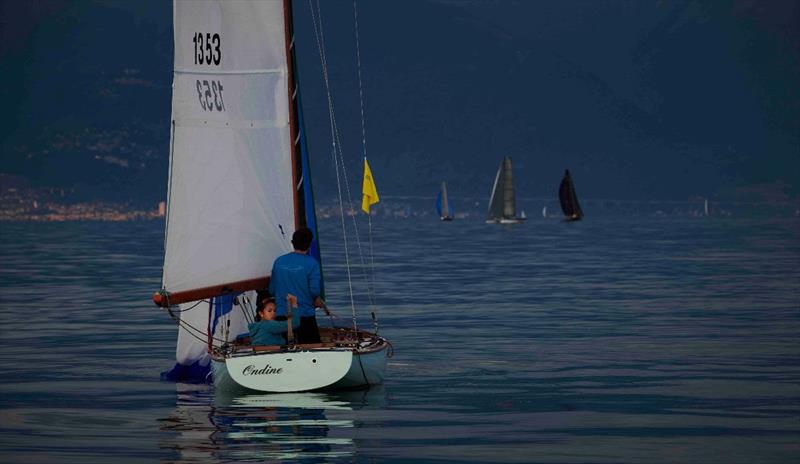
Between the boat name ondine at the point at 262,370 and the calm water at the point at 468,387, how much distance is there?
1.58 ft

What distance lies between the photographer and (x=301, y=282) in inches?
1120

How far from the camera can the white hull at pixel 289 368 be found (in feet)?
90.9

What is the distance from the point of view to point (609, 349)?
129 ft

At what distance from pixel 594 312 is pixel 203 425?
27227mm

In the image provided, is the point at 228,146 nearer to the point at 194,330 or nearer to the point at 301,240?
the point at 301,240

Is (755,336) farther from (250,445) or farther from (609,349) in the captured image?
(250,445)

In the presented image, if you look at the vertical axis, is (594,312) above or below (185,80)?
below

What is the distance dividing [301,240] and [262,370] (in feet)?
6.72

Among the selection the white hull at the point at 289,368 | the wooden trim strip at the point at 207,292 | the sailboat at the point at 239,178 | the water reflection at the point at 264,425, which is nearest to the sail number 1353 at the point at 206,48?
the sailboat at the point at 239,178

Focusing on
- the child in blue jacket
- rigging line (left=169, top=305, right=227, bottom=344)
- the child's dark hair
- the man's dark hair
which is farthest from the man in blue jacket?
rigging line (left=169, top=305, right=227, bottom=344)

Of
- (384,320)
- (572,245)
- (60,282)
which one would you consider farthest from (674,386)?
(572,245)

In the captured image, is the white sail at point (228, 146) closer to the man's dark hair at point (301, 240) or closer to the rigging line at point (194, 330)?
the man's dark hair at point (301, 240)

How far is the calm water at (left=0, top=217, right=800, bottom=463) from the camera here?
23859 mm

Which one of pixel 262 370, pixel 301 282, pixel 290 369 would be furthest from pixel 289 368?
pixel 301 282
